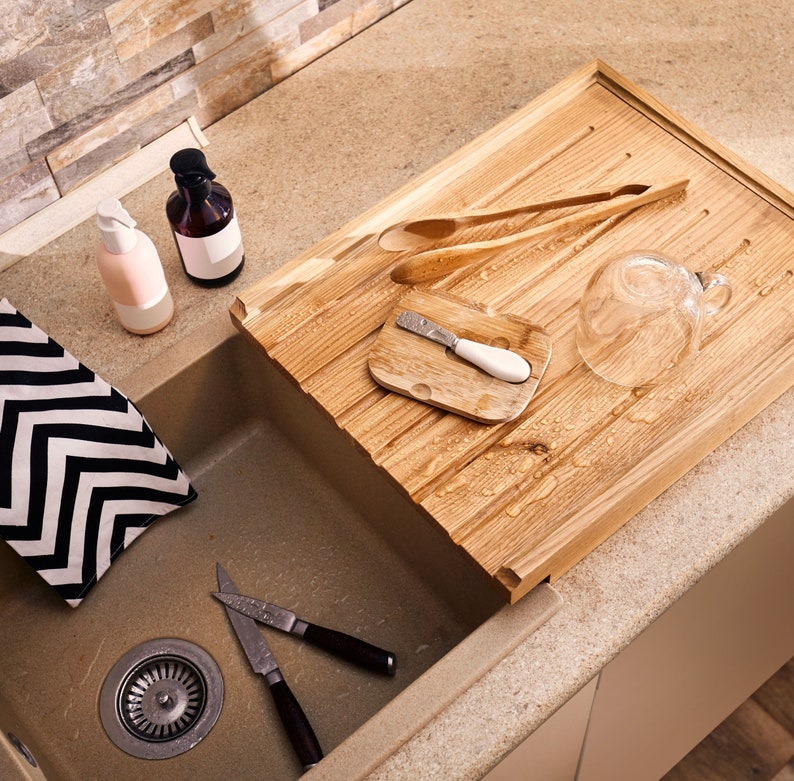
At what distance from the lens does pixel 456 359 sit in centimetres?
100

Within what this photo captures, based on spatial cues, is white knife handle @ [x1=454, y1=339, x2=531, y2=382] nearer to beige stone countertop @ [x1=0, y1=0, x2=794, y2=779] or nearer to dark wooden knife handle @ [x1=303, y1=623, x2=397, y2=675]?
beige stone countertop @ [x1=0, y1=0, x2=794, y2=779]

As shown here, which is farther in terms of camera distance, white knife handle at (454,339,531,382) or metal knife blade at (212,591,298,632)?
metal knife blade at (212,591,298,632)

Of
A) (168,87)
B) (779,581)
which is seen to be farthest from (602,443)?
(168,87)

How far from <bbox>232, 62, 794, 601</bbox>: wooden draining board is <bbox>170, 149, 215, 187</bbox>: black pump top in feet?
0.43

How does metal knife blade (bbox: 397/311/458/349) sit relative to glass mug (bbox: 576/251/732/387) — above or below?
above

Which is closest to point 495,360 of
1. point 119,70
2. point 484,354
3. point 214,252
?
point 484,354

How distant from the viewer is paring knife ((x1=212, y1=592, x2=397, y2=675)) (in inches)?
41.3

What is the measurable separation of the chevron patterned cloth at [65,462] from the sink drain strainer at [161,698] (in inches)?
4.1

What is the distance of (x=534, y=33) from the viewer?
1389mm

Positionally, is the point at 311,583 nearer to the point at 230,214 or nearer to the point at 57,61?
the point at 230,214

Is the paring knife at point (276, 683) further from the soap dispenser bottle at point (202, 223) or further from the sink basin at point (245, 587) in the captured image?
the soap dispenser bottle at point (202, 223)

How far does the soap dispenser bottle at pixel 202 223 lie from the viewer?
1.00 meters

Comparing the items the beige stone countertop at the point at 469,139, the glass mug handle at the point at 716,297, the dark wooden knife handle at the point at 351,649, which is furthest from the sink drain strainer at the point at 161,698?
the glass mug handle at the point at 716,297

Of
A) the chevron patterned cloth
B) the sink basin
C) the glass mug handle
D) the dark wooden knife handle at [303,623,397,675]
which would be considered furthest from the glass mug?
the chevron patterned cloth
